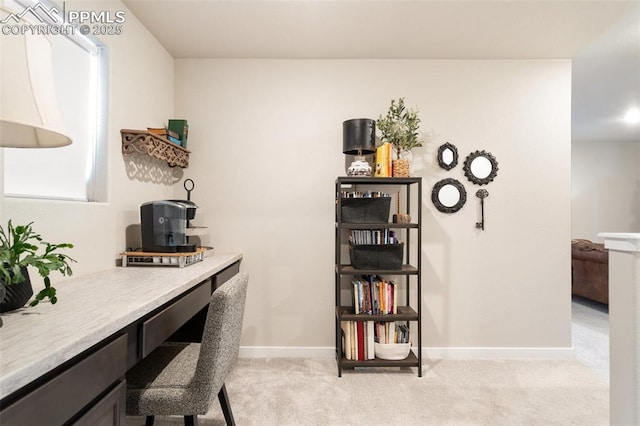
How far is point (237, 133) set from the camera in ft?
8.92

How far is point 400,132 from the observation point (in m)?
2.47

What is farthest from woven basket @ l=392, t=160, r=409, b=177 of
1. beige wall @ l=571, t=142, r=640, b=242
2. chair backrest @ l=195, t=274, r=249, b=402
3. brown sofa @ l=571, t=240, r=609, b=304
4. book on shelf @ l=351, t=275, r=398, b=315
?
beige wall @ l=571, t=142, r=640, b=242

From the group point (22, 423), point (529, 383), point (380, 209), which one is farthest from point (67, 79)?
point (529, 383)

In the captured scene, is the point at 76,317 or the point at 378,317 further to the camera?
the point at 378,317

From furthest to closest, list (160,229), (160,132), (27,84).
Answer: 1. (160,132)
2. (160,229)
3. (27,84)

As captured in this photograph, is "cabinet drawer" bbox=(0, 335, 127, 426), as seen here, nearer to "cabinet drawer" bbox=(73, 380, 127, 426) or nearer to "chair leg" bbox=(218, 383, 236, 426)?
"cabinet drawer" bbox=(73, 380, 127, 426)

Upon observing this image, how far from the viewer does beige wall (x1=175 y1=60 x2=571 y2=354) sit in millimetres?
2699

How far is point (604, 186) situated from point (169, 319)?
25.4 ft

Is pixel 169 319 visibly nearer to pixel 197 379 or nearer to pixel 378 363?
pixel 197 379

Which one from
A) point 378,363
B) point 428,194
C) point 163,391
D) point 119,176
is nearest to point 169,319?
point 163,391

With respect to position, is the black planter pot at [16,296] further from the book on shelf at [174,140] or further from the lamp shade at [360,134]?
the lamp shade at [360,134]

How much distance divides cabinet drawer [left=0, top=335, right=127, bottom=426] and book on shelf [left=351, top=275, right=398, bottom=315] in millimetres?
1632

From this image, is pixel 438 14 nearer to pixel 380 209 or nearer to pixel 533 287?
pixel 380 209

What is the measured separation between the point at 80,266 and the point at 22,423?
44.2 inches
